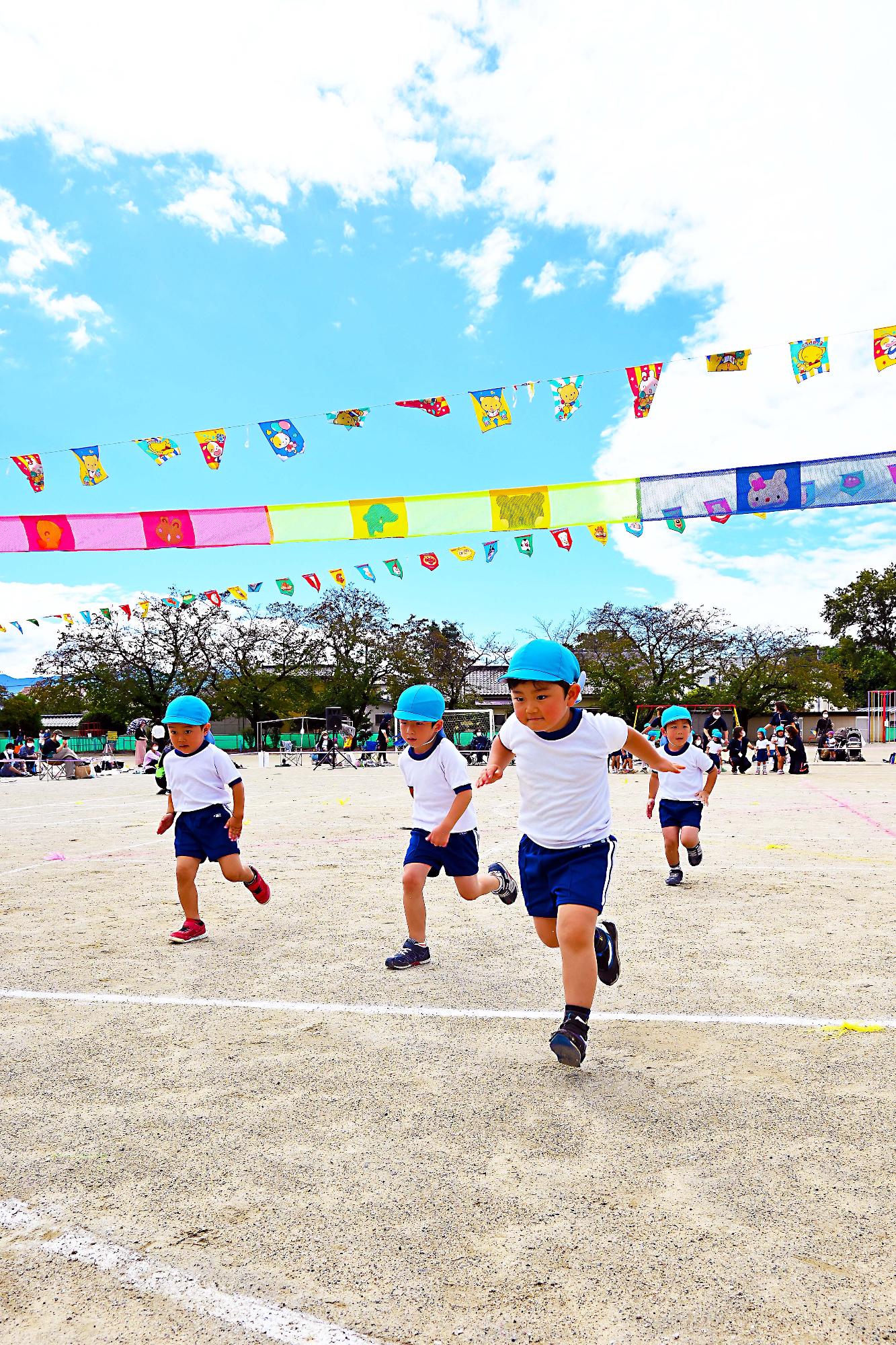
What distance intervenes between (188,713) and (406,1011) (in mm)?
2642

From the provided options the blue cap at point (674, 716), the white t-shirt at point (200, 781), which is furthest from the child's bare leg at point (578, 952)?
the blue cap at point (674, 716)

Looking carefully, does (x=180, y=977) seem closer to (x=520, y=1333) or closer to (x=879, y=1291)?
(x=520, y=1333)

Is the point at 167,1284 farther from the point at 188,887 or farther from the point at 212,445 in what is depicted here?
the point at 212,445

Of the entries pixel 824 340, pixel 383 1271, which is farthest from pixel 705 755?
pixel 824 340

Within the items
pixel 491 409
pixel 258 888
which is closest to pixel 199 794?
pixel 258 888

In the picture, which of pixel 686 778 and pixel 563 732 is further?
pixel 686 778

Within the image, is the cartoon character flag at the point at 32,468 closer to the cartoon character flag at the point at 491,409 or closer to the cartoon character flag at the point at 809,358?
the cartoon character flag at the point at 491,409

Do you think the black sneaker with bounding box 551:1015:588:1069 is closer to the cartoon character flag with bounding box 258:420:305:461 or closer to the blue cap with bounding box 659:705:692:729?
the blue cap with bounding box 659:705:692:729

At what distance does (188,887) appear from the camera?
535 cm

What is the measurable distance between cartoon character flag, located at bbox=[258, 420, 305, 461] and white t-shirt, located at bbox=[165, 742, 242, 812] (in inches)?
345

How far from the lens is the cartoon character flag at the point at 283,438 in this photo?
1320 cm

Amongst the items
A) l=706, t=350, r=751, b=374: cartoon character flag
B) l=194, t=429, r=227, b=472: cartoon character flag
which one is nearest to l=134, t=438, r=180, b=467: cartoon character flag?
l=194, t=429, r=227, b=472: cartoon character flag

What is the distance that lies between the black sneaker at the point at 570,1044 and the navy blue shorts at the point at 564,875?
462 mm

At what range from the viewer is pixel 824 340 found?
11211 mm
